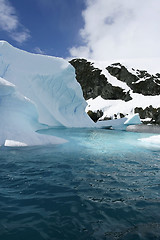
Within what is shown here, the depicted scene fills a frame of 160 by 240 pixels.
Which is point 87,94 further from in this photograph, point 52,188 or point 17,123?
point 52,188

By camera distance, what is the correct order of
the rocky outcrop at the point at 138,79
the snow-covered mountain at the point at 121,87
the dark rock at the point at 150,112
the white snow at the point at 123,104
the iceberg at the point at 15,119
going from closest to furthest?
1. the iceberg at the point at 15,119
2. the dark rock at the point at 150,112
3. the white snow at the point at 123,104
4. the snow-covered mountain at the point at 121,87
5. the rocky outcrop at the point at 138,79

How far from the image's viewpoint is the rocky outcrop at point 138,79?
59.7 meters

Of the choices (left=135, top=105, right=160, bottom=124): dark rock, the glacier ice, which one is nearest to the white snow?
(left=135, top=105, right=160, bottom=124): dark rock

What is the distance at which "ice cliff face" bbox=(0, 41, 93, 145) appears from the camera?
10.6 meters

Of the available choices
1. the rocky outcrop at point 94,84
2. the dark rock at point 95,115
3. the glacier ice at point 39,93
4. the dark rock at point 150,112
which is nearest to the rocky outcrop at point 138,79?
the rocky outcrop at point 94,84

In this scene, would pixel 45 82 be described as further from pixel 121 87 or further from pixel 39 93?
pixel 121 87

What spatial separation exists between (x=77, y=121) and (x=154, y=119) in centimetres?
3131

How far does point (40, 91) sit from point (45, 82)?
1069 millimetres

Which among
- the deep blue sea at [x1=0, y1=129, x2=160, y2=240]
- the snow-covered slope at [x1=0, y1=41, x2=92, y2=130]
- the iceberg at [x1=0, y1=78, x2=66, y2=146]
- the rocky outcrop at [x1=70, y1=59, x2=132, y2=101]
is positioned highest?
the rocky outcrop at [x1=70, y1=59, x2=132, y2=101]

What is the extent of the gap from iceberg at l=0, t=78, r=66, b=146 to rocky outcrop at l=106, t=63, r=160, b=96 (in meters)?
55.0

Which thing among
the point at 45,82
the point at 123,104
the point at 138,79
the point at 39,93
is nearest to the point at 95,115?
the point at 123,104

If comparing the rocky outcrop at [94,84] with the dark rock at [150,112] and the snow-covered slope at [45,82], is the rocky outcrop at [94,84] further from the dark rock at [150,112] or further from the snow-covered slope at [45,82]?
the snow-covered slope at [45,82]

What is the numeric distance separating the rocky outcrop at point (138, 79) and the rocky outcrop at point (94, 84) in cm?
433

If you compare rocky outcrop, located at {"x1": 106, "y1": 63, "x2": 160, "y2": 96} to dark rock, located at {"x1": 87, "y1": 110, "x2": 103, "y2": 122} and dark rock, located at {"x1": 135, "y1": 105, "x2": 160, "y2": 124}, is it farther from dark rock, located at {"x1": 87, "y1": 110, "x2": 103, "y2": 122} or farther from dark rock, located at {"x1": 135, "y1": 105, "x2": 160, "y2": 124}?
dark rock, located at {"x1": 87, "y1": 110, "x2": 103, "y2": 122}
